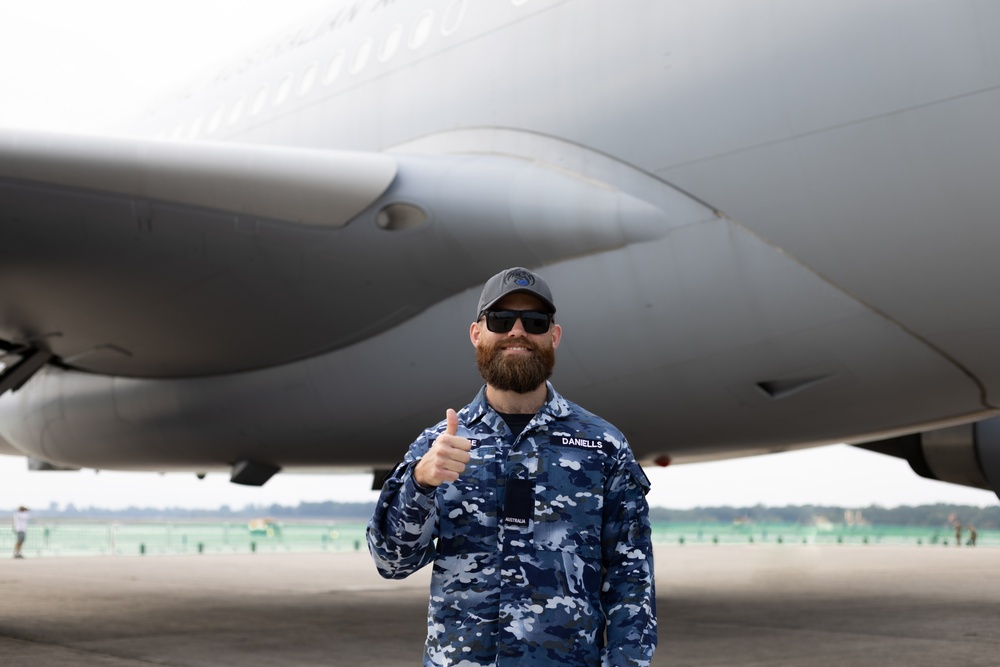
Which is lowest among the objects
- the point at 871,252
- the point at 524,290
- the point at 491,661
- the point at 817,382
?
the point at 491,661

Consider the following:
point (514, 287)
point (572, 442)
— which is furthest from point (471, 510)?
point (514, 287)

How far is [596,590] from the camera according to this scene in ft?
9.14

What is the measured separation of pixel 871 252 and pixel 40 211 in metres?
Answer: 5.40

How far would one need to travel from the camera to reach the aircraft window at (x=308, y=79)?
402 inches

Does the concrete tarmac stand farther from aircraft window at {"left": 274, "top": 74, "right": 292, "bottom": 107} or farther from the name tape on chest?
the name tape on chest

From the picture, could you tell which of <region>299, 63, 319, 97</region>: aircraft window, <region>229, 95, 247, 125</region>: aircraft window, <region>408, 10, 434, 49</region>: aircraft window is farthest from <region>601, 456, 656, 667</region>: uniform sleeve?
<region>229, 95, 247, 125</region>: aircraft window

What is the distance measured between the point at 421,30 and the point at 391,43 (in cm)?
35

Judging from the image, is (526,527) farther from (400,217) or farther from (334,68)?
(334,68)

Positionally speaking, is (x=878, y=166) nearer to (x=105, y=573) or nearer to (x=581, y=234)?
(x=581, y=234)

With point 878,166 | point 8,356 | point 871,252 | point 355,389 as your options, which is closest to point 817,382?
point 871,252

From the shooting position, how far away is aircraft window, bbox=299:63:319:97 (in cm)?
1022

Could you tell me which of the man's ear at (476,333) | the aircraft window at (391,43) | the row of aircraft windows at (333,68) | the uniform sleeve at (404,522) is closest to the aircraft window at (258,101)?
the row of aircraft windows at (333,68)

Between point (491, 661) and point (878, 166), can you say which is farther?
point (878, 166)

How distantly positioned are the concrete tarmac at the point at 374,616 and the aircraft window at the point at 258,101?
4838mm
